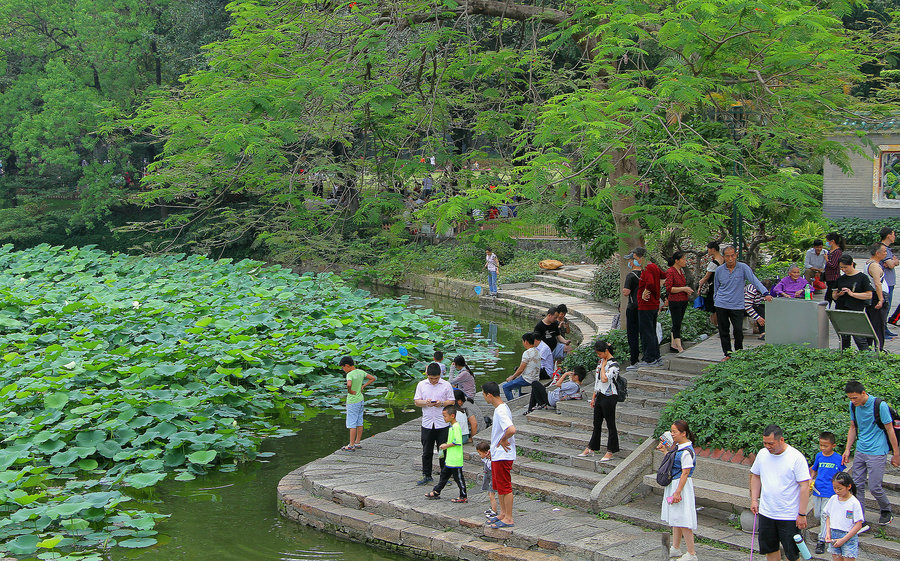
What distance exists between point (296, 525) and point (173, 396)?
163 inches

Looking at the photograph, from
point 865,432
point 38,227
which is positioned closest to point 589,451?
point 865,432

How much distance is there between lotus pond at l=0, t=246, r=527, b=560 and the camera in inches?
386

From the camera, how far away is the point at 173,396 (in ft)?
43.7

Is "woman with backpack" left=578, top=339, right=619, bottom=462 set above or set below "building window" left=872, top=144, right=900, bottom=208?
below

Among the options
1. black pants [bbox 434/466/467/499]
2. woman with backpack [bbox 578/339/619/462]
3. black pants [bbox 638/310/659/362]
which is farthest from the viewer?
black pants [bbox 638/310/659/362]

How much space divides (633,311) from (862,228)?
49.1 feet

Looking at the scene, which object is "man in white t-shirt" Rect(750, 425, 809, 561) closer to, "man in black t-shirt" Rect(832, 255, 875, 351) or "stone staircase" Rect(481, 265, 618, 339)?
"man in black t-shirt" Rect(832, 255, 875, 351)

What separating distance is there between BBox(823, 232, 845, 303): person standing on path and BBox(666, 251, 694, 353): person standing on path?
2.05 meters

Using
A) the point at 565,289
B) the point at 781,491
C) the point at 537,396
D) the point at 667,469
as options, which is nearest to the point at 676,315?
the point at 537,396

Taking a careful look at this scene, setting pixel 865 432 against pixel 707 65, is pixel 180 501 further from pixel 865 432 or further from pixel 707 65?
pixel 707 65

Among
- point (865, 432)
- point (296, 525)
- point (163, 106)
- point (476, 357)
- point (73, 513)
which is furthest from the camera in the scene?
point (476, 357)

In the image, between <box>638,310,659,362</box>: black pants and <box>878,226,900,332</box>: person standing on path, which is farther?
<box>638,310,659,362</box>: black pants

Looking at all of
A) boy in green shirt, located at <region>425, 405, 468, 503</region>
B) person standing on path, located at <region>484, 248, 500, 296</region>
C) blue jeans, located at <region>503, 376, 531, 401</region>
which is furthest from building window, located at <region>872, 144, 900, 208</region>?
boy in green shirt, located at <region>425, 405, 468, 503</region>

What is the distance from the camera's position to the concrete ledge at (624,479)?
9.16 m
